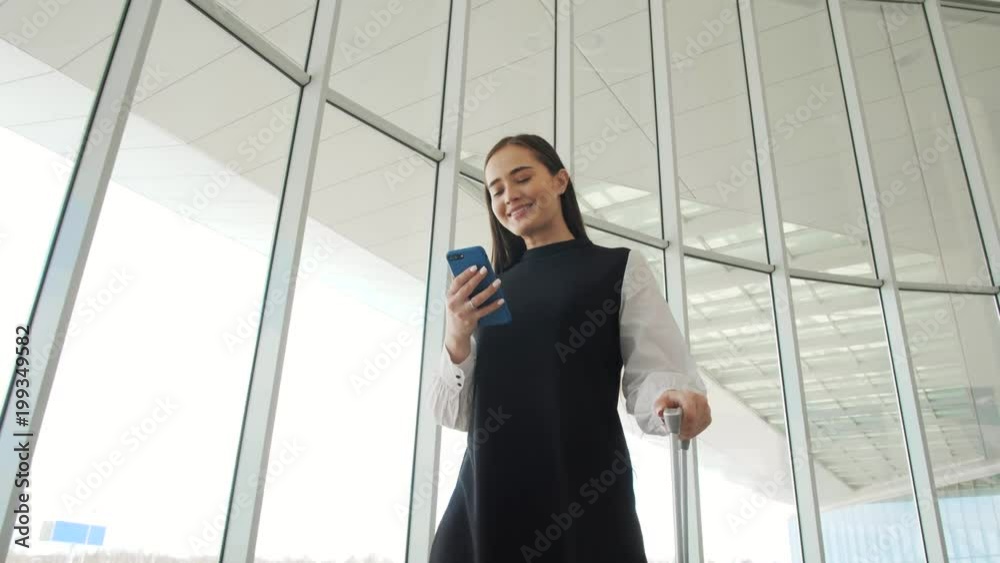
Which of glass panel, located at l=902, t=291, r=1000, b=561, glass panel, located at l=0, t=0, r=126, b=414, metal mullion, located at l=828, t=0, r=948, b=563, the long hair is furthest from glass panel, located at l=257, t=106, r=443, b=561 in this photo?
glass panel, located at l=902, t=291, r=1000, b=561

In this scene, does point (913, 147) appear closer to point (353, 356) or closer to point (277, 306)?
point (353, 356)

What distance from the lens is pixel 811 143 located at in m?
5.75

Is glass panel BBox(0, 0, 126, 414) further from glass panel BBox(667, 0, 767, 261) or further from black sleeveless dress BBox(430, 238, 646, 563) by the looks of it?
glass panel BBox(667, 0, 767, 261)

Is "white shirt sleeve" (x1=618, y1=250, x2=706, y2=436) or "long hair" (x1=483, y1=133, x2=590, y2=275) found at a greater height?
"long hair" (x1=483, y1=133, x2=590, y2=275)

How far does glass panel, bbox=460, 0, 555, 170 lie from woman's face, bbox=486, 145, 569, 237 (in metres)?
3.12

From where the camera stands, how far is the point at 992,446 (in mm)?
5129

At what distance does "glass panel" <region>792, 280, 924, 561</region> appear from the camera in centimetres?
475

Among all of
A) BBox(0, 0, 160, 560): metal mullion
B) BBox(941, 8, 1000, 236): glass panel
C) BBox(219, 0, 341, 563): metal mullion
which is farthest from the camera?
BBox(941, 8, 1000, 236): glass panel

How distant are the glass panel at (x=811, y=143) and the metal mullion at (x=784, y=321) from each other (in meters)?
0.18

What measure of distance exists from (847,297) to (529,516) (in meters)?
5.11

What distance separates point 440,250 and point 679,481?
2.75 metres

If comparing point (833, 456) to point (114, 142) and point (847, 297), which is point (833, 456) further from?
point (114, 142)

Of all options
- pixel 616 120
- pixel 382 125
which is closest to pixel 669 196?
pixel 616 120

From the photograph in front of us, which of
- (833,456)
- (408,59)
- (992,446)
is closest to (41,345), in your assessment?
(408,59)
